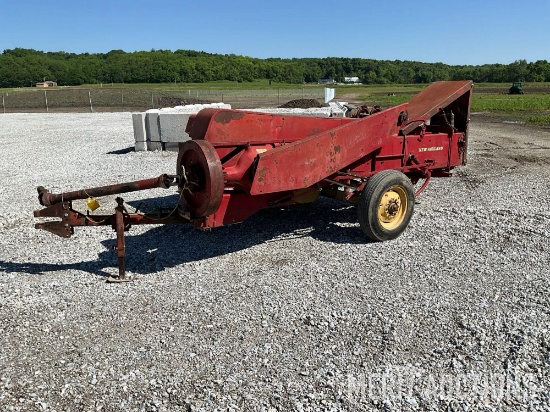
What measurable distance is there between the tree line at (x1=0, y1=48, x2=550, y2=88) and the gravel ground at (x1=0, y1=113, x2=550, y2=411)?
265 ft

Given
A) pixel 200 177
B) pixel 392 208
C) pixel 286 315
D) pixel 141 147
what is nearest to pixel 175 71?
pixel 141 147

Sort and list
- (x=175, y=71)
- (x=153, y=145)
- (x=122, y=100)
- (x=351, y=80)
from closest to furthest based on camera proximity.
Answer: (x=153, y=145) < (x=122, y=100) < (x=175, y=71) < (x=351, y=80)

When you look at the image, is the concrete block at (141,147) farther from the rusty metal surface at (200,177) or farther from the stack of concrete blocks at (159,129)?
the rusty metal surface at (200,177)

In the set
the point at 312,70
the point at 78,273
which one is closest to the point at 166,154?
the point at 78,273

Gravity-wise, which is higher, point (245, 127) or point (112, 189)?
point (245, 127)

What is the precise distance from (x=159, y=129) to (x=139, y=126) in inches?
23.1

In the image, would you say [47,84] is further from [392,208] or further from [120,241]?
[392,208]

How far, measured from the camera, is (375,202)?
574 centimetres

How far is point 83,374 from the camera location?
3.53 metres

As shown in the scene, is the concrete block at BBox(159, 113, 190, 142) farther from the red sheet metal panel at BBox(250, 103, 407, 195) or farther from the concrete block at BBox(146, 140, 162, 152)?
the red sheet metal panel at BBox(250, 103, 407, 195)

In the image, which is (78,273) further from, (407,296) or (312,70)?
(312,70)

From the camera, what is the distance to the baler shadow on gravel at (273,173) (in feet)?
16.1

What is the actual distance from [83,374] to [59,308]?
1.19 metres

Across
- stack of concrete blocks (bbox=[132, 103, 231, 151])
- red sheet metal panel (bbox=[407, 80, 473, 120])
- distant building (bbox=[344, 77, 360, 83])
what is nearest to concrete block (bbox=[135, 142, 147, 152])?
stack of concrete blocks (bbox=[132, 103, 231, 151])
